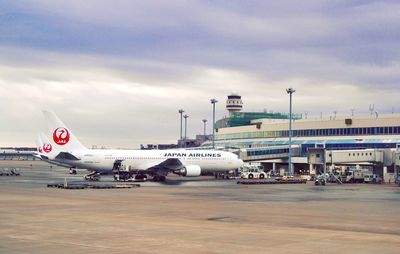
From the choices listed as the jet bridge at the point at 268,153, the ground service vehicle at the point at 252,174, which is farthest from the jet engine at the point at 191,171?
the jet bridge at the point at 268,153

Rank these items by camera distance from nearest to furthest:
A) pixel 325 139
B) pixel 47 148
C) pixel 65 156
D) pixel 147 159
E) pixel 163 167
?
pixel 65 156
pixel 163 167
pixel 147 159
pixel 47 148
pixel 325 139

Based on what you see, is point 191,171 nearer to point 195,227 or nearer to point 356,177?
point 356,177

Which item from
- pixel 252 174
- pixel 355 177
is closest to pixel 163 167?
pixel 252 174

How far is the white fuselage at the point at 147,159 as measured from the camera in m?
79.9

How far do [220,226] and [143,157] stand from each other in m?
57.4

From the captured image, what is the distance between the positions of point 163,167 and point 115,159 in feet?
21.7

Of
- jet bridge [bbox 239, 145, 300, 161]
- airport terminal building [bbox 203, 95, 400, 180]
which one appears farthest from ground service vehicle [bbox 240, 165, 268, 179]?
jet bridge [bbox 239, 145, 300, 161]

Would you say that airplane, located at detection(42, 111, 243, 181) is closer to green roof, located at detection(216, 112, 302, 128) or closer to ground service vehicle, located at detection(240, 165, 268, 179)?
ground service vehicle, located at detection(240, 165, 268, 179)

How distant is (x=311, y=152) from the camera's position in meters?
85.4

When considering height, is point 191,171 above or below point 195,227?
above

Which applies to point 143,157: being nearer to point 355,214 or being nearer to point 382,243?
point 355,214

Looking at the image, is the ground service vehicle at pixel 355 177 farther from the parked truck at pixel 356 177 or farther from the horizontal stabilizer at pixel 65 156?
the horizontal stabilizer at pixel 65 156

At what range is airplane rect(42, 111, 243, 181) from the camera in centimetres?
7956

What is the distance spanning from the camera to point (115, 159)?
266 ft
